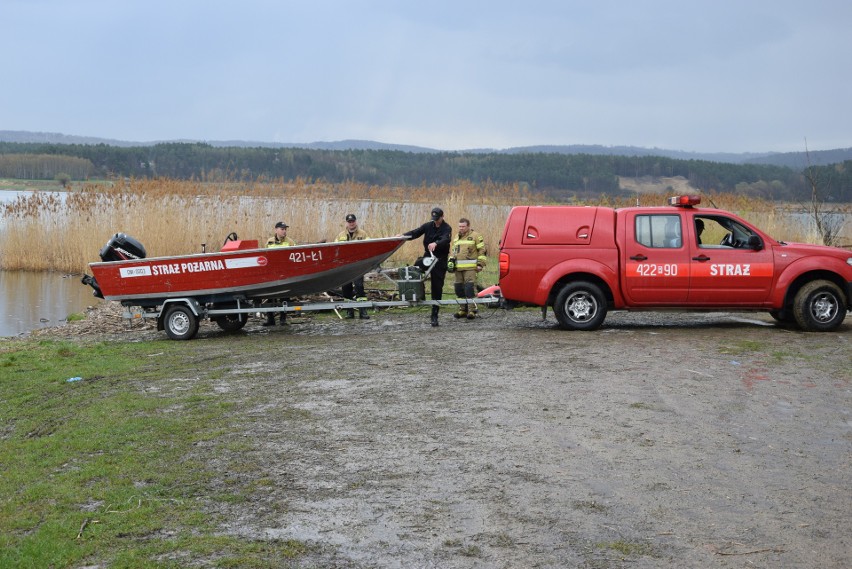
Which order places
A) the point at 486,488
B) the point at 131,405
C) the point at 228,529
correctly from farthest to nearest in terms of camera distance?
the point at 131,405, the point at 486,488, the point at 228,529

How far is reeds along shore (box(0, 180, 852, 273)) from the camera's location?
2480cm

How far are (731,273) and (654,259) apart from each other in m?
1.08

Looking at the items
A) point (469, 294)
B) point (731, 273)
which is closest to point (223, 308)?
point (469, 294)

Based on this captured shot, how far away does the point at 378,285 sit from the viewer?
1973 cm

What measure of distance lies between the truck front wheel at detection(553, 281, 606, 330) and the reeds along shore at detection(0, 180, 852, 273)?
32.3 ft

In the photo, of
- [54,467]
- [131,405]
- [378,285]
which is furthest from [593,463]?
[378,285]

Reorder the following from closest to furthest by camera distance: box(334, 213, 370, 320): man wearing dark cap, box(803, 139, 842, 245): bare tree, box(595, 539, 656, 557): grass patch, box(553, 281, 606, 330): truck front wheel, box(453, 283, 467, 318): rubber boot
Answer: box(595, 539, 656, 557): grass patch
box(553, 281, 606, 330): truck front wheel
box(334, 213, 370, 320): man wearing dark cap
box(453, 283, 467, 318): rubber boot
box(803, 139, 842, 245): bare tree

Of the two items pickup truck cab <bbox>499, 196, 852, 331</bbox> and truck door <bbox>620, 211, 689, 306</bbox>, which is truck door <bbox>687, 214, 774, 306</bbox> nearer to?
pickup truck cab <bbox>499, 196, 852, 331</bbox>

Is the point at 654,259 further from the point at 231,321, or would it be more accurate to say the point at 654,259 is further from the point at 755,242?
the point at 231,321

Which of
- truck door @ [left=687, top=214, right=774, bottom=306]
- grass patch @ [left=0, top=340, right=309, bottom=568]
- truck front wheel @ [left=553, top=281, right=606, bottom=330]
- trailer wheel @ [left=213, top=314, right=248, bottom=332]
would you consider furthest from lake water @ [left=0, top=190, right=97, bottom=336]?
truck door @ [left=687, top=214, right=774, bottom=306]

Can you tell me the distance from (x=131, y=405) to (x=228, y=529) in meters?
4.01

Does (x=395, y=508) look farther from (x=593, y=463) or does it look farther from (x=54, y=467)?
(x=54, y=467)

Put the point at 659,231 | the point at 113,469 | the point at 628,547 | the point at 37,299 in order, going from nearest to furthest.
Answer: the point at 628,547
the point at 113,469
the point at 659,231
the point at 37,299

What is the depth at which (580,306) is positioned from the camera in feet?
45.8
